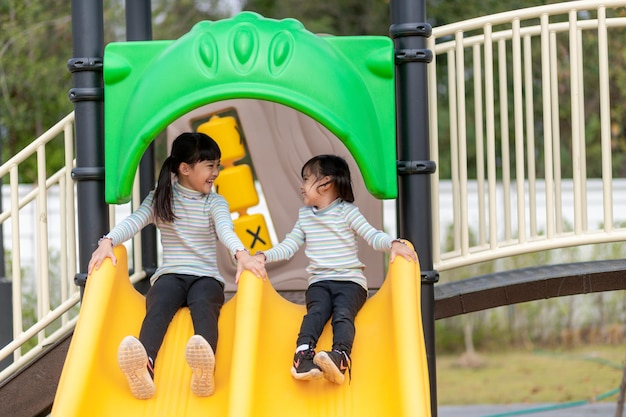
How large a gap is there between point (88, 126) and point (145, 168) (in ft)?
2.89

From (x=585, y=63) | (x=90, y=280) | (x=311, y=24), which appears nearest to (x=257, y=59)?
(x=90, y=280)

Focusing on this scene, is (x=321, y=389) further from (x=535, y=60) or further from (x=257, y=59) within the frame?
(x=535, y=60)

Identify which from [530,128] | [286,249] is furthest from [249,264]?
[530,128]

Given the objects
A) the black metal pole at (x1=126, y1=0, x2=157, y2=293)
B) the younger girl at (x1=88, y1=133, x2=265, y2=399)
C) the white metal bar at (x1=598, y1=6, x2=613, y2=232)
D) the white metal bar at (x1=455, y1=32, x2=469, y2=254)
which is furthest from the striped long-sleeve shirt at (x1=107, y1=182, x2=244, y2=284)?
the white metal bar at (x1=598, y1=6, x2=613, y2=232)

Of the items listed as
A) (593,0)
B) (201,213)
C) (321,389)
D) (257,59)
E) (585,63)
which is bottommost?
(321,389)

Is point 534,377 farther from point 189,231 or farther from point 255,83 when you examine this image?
point 255,83

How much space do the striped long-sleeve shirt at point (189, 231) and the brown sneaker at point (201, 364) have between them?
644mm

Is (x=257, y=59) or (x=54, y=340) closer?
(x=257, y=59)

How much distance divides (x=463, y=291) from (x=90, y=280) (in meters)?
1.70

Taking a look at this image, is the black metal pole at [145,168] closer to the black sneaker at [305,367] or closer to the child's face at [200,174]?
the child's face at [200,174]

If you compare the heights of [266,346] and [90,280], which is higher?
[90,280]

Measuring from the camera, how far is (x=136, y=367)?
3.33 metres

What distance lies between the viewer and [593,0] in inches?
173

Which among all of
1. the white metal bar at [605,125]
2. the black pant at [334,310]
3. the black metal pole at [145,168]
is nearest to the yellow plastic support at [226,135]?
the black metal pole at [145,168]
